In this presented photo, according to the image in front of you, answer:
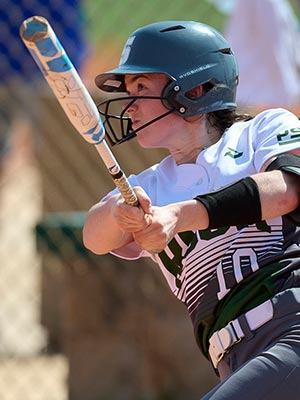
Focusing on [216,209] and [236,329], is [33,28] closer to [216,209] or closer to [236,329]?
[216,209]

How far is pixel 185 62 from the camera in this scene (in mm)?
3119

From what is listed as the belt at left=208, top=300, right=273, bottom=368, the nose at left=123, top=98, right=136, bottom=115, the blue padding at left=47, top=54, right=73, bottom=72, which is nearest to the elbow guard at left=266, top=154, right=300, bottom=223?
the belt at left=208, top=300, right=273, bottom=368

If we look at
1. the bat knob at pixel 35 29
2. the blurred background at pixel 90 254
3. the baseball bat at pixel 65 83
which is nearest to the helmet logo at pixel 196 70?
the baseball bat at pixel 65 83

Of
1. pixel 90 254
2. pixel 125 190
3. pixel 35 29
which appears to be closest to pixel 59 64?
pixel 35 29

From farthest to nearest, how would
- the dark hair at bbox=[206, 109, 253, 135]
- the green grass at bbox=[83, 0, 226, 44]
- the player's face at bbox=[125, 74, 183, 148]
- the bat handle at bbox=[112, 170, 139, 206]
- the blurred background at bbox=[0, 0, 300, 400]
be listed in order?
the green grass at bbox=[83, 0, 226, 44] < the blurred background at bbox=[0, 0, 300, 400] < the dark hair at bbox=[206, 109, 253, 135] < the player's face at bbox=[125, 74, 183, 148] < the bat handle at bbox=[112, 170, 139, 206]

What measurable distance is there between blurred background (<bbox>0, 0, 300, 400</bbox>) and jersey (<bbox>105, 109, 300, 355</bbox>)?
237 centimetres

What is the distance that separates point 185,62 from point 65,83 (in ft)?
2.47

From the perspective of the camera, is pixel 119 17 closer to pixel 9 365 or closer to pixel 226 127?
pixel 9 365

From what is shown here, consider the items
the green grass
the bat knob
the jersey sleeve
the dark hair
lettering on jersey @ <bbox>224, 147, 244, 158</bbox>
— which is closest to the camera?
the bat knob

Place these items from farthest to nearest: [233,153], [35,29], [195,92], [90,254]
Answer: [90,254] < [195,92] < [233,153] < [35,29]

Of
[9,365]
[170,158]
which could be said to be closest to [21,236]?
[9,365]

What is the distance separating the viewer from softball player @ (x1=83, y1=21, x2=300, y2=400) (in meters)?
2.74

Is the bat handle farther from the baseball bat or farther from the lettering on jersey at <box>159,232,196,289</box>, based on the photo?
the lettering on jersey at <box>159,232,196,289</box>

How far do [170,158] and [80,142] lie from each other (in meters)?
3.00
